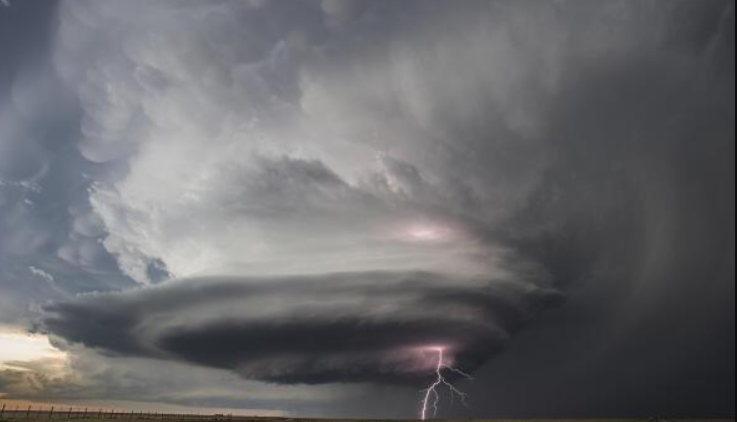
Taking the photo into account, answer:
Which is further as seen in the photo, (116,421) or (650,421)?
(116,421)

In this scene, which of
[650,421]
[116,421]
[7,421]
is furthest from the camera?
[116,421]

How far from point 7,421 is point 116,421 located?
4454cm

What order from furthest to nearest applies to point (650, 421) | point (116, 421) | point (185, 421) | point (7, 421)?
point (185, 421) → point (116, 421) → point (650, 421) → point (7, 421)

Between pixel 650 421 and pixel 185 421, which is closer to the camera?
pixel 650 421

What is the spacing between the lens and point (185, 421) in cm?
17712

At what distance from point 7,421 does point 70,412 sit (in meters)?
69.2

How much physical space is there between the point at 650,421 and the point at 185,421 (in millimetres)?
144807

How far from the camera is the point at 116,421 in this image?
529 ft

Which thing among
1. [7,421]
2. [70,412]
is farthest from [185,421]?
[7,421]

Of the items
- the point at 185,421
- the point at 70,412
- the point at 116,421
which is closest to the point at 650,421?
the point at 185,421

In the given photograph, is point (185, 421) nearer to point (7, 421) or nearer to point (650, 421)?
point (7, 421)

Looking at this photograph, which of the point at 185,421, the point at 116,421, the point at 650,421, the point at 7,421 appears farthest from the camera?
the point at 185,421

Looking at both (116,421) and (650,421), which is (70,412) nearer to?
(116,421)

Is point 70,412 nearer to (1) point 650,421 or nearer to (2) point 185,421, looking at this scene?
(2) point 185,421
